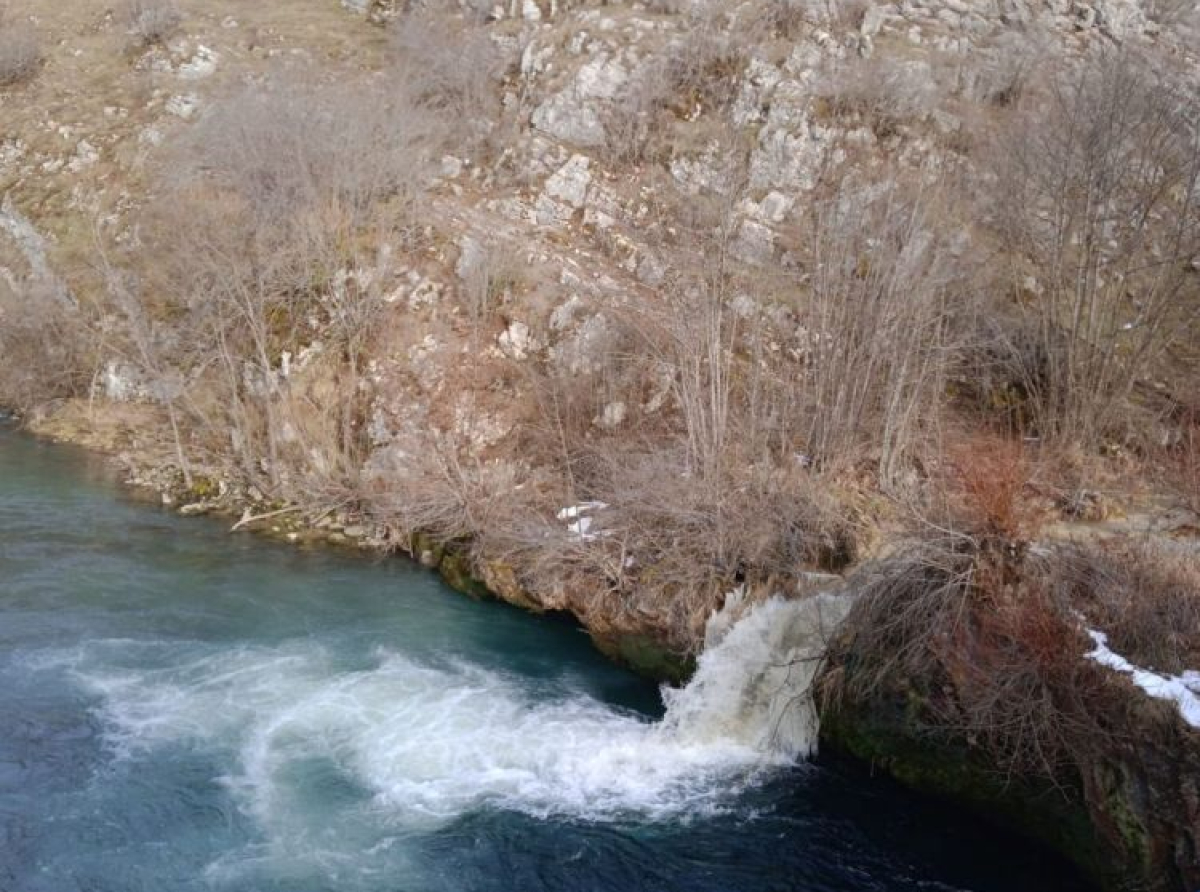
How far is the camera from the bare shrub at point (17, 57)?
38656 millimetres

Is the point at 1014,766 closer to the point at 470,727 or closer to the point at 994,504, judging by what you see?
the point at 994,504

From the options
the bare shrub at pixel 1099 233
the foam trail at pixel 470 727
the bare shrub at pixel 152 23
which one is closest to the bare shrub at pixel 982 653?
the foam trail at pixel 470 727

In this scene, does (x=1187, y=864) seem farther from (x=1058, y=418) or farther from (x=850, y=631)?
(x=1058, y=418)

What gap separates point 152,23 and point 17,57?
5216mm

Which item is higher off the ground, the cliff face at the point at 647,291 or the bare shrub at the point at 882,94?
the bare shrub at the point at 882,94

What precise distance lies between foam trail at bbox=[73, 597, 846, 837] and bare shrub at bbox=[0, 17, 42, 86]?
31.9 meters

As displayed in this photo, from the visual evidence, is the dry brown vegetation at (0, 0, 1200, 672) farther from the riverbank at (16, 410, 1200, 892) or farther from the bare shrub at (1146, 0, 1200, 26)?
the bare shrub at (1146, 0, 1200, 26)

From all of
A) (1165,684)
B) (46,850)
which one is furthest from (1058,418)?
(46,850)

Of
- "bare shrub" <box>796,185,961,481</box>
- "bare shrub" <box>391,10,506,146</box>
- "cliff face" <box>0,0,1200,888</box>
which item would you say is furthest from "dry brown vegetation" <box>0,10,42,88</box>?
"bare shrub" <box>796,185,961,481</box>

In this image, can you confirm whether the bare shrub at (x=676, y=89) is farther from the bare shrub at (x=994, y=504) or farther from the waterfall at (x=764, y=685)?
the bare shrub at (x=994, y=504)

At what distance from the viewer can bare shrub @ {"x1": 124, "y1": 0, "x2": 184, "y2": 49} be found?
39.0 m

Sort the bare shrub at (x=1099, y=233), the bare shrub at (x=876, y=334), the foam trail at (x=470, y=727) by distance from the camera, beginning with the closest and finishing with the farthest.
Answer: the foam trail at (x=470, y=727) → the bare shrub at (x=876, y=334) → the bare shrub at (x=1099, y=233)

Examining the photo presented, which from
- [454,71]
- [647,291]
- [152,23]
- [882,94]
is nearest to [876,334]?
[647,291]

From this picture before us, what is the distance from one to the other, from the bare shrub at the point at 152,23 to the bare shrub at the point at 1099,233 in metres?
31.7
